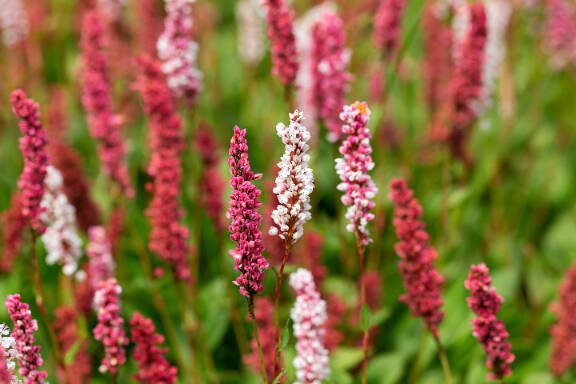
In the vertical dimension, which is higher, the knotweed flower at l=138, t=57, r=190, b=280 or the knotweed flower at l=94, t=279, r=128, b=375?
the knotweed flower at l=138, t=57, r=190, b=280

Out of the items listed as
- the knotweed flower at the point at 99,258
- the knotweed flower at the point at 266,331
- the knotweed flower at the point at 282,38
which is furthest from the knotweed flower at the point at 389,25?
the knotweed flower at the point at 99,258

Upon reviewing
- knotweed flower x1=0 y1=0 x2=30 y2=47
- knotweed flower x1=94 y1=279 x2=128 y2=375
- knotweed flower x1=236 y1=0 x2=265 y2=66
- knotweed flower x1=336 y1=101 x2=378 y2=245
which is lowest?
knotweed flower x1=94 y1=279 x2=128 y2=375

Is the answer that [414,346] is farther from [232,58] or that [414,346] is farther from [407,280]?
[232,58]

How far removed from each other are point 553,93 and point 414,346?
312 cm

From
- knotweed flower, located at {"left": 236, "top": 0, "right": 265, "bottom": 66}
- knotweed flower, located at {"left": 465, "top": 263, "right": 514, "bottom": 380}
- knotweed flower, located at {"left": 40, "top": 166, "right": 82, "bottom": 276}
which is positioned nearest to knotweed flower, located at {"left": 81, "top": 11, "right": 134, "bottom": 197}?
knotweed flower, located at {"left": 40, "top": 166, "right": 82, "bottom": 276}

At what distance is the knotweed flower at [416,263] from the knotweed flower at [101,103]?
1.45 meters

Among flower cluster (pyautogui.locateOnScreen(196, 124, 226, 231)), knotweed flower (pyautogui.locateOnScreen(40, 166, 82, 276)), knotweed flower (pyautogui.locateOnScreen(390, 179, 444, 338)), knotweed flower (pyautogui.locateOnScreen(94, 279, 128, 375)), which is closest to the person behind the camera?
knotweed flower (pyautogui.locateOnScreen(94, 279, 128, 375))

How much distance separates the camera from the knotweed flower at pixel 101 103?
324 cm

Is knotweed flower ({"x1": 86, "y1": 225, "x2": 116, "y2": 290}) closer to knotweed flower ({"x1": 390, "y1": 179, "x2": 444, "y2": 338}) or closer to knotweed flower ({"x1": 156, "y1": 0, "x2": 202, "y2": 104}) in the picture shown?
knotweed flower ({"x1": 156, "y1": 0, "x2": 202, "y2": 104})

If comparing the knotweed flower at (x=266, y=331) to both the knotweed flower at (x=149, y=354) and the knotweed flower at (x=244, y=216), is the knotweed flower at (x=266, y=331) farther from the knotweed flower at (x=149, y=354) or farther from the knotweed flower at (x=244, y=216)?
the knotweed flower at (x=244, y=216)

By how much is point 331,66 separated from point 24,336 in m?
1.83

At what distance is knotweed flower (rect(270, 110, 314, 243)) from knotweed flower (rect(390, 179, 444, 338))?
621 mm

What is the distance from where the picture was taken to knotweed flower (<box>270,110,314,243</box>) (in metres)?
1.74

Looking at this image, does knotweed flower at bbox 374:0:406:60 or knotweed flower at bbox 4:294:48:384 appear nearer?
knotweed flower at bbox 4:294:48:384
